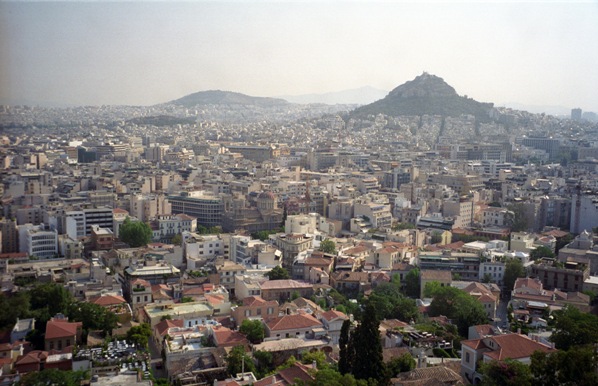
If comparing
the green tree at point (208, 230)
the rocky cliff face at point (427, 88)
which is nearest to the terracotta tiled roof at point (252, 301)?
the green tree at point (208, 230)

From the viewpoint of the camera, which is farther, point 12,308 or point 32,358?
point 12,308

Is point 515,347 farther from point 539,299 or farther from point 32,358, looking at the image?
point 32,358

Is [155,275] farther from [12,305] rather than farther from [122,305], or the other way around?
[12,305]

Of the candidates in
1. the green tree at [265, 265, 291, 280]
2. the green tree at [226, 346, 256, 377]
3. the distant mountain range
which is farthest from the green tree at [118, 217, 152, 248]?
the distant mountain range

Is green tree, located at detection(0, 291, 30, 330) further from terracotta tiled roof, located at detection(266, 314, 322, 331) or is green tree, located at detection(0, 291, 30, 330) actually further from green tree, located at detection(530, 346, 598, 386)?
green tree, located at detection(530, 346, 598, 386)

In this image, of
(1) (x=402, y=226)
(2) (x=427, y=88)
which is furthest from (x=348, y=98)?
(1) (x=402, y=226)

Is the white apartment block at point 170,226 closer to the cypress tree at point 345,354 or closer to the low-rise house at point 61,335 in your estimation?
the low-rise house at point 61,335

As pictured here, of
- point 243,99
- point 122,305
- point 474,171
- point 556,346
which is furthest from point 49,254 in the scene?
point 243,99
